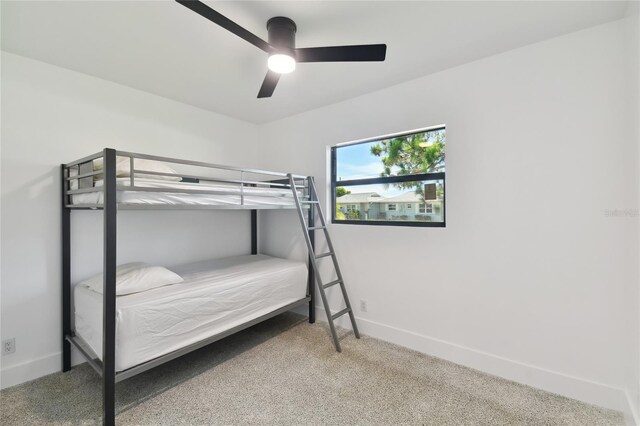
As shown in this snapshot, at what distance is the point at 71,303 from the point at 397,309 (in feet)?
9.10

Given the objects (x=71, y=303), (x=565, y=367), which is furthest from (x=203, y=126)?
(x=565, y=367)

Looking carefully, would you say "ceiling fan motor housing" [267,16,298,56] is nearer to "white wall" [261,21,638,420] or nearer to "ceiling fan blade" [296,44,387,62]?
"ceiling fan blade" [296,44,387,62]

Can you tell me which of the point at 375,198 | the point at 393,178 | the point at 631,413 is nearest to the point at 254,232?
the point at 375,198

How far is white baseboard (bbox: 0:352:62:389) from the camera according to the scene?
2068mm

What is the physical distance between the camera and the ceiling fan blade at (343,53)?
1612 millimetres

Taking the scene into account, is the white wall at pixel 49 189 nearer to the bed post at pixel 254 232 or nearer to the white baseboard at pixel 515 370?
the bed post at pixel 254 232

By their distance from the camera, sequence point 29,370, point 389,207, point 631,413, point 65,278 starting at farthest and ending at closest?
1. point 389,207
2. point 65,278
3. point 29,370
4. point 631,413

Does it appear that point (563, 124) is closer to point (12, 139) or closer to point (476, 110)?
point (476, 110)

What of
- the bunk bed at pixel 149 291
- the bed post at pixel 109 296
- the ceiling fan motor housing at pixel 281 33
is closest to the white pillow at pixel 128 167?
the bunk bed at pixel 149 291

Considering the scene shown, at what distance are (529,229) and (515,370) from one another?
3.41 ft

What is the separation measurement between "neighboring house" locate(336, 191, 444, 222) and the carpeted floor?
4.04ft

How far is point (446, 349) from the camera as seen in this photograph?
2428mm

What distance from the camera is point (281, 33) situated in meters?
1.72

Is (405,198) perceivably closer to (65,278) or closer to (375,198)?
(375,198)
